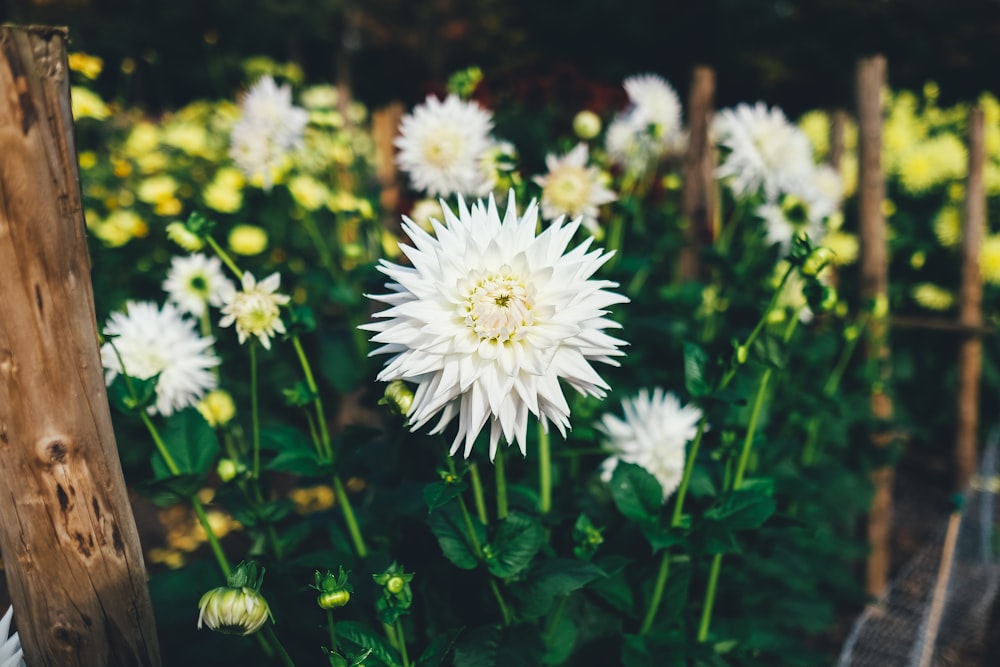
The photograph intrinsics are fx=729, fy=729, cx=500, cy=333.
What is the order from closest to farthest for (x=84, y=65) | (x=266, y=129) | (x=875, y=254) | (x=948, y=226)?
(x=266, y=129), (x=875, y=254), (x=84, y=65), (x=948, y=226)

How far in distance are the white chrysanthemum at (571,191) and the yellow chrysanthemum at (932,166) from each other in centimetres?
307

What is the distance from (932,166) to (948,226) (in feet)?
1.33

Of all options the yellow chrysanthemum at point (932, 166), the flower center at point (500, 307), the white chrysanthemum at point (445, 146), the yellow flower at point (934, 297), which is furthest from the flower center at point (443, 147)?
the yellow chrysanthemum at point (932, 166)

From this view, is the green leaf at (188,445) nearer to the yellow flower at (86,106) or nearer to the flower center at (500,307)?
the flower center at (500,307)

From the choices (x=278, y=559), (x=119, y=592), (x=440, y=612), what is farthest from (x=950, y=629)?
(x=119, y=592)

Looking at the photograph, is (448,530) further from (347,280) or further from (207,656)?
(347,280)

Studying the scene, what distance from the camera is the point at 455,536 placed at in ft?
4.49

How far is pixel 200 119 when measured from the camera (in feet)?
18.8

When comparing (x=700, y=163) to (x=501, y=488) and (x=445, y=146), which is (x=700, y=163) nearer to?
(x=445, y=146)

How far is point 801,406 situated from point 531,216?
147cm

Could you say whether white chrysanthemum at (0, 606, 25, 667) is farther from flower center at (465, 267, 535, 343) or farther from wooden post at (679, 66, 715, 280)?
wooden post at (679, 66, 715, 280)

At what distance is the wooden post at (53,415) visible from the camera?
1.03 m

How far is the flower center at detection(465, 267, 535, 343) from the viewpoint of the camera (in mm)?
1145

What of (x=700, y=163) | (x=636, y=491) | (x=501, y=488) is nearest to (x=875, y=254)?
(x=700, y=163)
